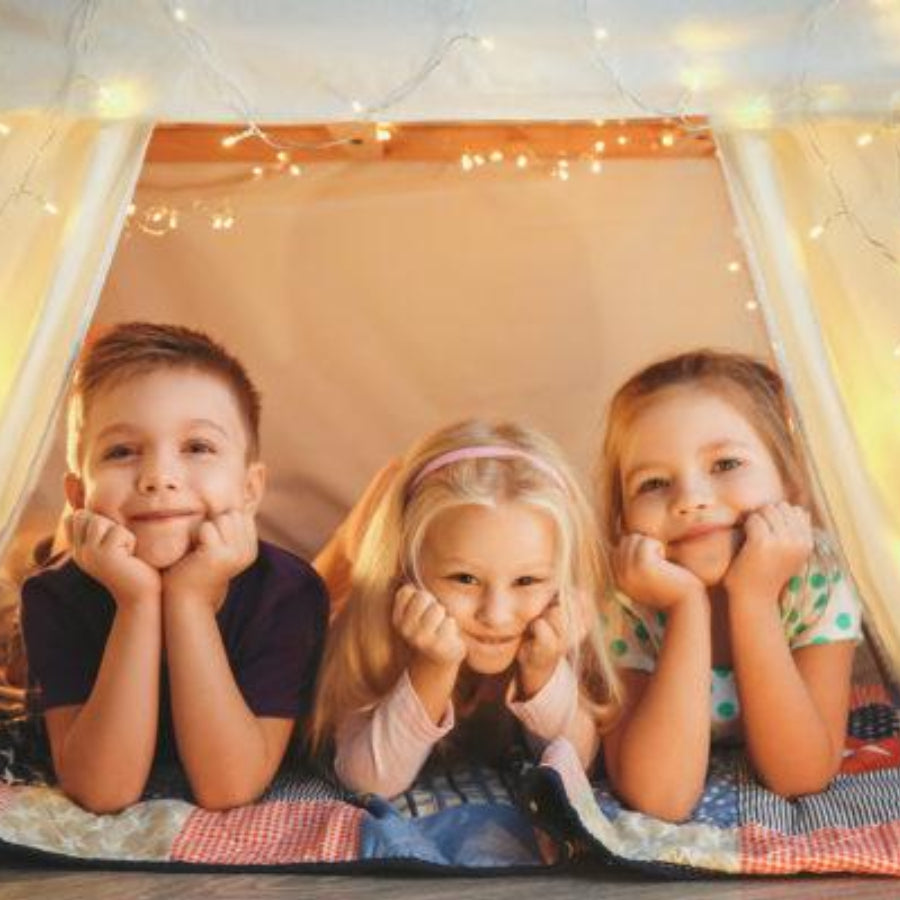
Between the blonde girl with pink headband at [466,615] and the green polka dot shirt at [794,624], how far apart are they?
0.25ft

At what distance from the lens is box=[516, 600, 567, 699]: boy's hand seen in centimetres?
181

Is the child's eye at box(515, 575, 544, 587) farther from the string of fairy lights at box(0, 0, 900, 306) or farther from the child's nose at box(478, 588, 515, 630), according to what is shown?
the string of fairy lights at box(0, 0, 900, 306)

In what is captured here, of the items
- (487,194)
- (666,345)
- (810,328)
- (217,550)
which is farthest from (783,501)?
(487,194)

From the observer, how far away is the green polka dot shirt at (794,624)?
193 centimetres

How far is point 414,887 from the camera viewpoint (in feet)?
5.33

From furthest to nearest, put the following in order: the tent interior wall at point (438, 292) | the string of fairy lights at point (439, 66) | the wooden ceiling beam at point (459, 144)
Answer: the tent interior wall at point (438, 292) < the wooden ceiling beam at point (459, 144) < the string of fairy lights at point (439, 66)

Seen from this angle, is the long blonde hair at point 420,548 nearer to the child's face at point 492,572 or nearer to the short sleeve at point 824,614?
the child's face at point 492,572

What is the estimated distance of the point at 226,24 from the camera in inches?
68.6

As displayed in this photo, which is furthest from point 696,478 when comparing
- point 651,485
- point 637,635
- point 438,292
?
point 438,292

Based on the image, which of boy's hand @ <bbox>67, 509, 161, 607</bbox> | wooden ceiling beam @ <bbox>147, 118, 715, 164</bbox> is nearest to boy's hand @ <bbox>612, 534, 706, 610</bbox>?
boy's hand @ <bbox>67, 509, 161, 607</bbox>

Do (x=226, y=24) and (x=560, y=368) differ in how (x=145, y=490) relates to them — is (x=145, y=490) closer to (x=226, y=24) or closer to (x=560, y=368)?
(x=226, y=24)

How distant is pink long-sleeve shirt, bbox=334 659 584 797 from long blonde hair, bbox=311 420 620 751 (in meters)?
0.03

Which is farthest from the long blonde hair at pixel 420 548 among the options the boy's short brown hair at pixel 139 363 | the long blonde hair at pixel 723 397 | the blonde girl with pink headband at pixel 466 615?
the boy's short brown hair at pixel 139 363

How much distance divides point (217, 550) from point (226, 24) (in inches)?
24.7
